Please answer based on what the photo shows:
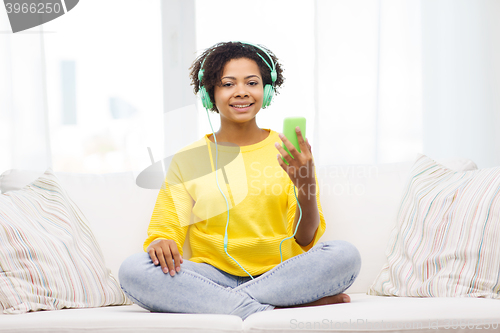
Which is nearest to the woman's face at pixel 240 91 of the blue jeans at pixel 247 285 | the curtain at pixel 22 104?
the blue jeans at pixel 247 285

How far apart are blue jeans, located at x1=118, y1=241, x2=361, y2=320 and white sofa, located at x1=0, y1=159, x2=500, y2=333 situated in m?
0.06

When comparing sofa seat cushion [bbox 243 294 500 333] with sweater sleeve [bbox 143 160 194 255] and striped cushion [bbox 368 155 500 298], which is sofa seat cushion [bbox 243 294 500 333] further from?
sweater sleeve [bbox 143 160 194 255]

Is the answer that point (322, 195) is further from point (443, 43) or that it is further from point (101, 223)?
point (443, 43)

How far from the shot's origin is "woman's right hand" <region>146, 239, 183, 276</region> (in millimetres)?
1022

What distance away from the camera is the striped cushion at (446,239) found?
1.05 metres

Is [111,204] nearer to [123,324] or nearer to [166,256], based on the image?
[166,256]

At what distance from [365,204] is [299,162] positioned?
39cm

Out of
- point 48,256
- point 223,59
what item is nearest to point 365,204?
point 223,59

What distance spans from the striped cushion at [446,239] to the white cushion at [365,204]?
6cm

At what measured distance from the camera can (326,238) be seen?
1.32 meters

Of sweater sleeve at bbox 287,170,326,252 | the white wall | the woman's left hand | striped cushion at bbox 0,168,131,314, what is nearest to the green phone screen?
the woman's left hand

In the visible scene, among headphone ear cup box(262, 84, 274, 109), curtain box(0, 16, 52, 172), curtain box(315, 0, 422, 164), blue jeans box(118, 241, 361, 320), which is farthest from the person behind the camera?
curtain box(315, 0, 422, 164)

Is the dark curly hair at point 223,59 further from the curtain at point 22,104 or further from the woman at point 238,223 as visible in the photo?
the curtain at point 22,104

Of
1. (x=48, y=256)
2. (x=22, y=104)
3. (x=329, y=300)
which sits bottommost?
(x=329, y=300)
